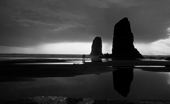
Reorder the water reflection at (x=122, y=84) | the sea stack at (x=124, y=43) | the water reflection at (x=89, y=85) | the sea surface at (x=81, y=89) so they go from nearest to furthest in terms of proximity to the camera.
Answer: the sea surface at (x=81, y=89) → the water reflection at (x=89, y=85) → the water reflection at (x=122, y=84) → the sea stack at (x=124, y=43)

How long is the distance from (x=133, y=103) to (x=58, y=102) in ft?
15.1

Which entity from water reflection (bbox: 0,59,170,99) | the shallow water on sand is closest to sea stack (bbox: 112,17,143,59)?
water reflection (bbox: 0,59,170,99)

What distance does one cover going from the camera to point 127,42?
93125 mm

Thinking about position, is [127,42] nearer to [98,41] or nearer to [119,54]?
[119,54]

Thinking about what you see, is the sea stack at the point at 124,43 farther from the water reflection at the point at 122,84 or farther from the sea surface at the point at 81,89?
the sea surface at the point at 81,89

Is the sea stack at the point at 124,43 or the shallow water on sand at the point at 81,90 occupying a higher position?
the sea stack at the point at 124,43

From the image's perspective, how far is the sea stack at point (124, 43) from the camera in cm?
9270

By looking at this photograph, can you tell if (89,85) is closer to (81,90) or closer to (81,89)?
(81,89)

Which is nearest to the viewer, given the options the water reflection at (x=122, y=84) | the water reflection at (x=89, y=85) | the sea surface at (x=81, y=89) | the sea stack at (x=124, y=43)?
the sea surface at (x=81, y=89)

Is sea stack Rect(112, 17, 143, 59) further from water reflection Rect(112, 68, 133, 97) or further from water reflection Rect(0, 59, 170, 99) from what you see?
water reflection Rect(112, 68, 133, 97)

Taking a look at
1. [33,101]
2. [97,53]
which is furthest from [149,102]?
[97,53]

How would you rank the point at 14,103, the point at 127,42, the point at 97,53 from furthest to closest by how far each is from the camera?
1. the point at 97,53
2. the point at 127,42
3. the point at 14,103

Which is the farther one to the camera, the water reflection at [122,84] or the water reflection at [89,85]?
the water reflection at [122,84]

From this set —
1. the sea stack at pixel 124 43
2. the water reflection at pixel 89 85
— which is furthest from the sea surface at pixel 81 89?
the sea stack at pixel 124 43
